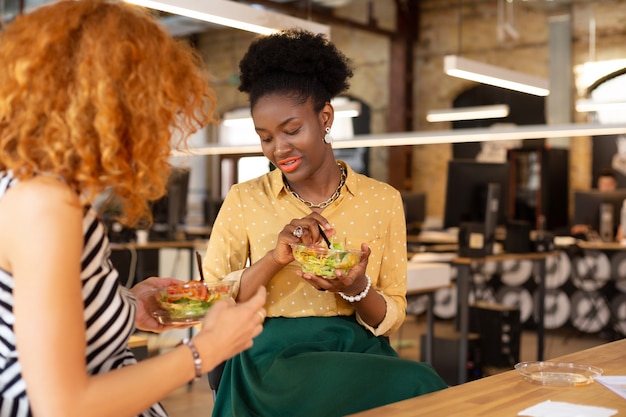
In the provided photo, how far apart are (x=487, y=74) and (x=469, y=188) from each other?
176cm

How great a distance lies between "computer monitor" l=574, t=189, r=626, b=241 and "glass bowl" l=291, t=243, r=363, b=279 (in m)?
6.36

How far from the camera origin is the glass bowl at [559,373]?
1.76 meters

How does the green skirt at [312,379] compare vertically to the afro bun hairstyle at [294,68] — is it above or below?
below

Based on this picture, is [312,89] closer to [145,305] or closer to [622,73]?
[145,305]

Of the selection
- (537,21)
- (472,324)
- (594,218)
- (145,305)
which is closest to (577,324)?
(594,218)

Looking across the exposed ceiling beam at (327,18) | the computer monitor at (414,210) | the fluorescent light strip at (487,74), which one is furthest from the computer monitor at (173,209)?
the exposed ceiling beam at (327,18)

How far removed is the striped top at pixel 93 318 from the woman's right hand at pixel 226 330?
0.50 feet

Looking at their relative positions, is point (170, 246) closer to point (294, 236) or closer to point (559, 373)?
point (294, 236)

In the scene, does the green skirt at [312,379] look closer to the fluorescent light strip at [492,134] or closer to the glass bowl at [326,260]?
the glass bowl at [326,260]

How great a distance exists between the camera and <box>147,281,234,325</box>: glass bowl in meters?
1.56

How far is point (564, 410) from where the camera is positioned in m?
1.53

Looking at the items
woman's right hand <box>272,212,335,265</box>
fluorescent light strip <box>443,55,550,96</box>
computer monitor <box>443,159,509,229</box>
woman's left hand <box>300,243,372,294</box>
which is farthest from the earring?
fluorescent light strip <box>443,55,550,96</box>

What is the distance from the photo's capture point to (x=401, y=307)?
2.32 m

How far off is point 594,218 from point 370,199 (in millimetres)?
6169
